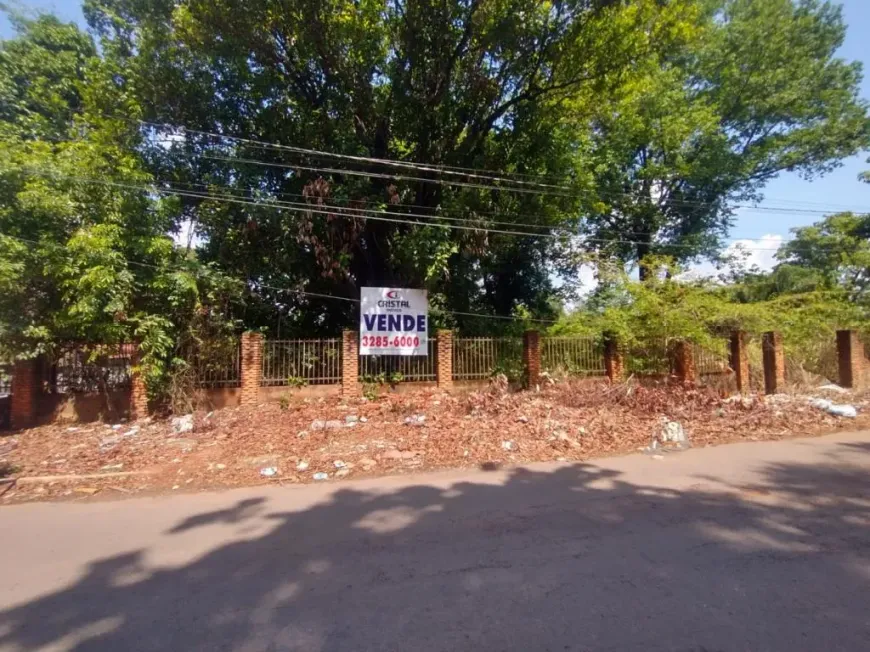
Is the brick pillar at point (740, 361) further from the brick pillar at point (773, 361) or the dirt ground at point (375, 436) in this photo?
the dirt ground at point (375, 436)

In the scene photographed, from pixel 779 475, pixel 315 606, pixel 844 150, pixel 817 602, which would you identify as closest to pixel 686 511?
pixel 817 602

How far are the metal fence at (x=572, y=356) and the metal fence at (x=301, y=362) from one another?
5.70 meters

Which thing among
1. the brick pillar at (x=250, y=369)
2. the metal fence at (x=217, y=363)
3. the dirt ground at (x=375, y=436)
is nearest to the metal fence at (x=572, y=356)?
the dirt ground at (x=375, y=436)

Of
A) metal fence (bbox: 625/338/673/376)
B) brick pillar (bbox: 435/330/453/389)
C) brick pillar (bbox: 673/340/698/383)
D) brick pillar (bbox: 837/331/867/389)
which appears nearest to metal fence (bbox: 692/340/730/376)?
brick pillar (bbox: 673/340/698/383)

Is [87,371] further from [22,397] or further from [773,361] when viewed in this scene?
[773,361]

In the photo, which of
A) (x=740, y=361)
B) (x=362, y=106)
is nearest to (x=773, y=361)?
(x=740, y=361)

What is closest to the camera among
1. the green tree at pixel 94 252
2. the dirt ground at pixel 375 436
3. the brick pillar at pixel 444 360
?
the dirt ground at pixel 375 436

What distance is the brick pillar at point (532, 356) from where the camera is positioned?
1345 centimetres

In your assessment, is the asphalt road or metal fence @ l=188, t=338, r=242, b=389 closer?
the asphalt road

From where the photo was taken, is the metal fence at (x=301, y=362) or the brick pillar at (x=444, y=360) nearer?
the metal fence at (x=301, y=362)

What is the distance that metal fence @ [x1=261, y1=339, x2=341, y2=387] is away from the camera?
11961mm

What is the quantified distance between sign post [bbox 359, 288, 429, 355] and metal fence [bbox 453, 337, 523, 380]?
Answer: 98cm

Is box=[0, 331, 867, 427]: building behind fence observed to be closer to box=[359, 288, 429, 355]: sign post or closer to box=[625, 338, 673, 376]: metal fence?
box=[625, 338, 673, 376]: metal fence

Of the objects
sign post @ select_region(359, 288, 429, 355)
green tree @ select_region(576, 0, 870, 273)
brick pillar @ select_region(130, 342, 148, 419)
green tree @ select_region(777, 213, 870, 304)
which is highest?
green tree @ select_region(576, 0, 870, 273)
